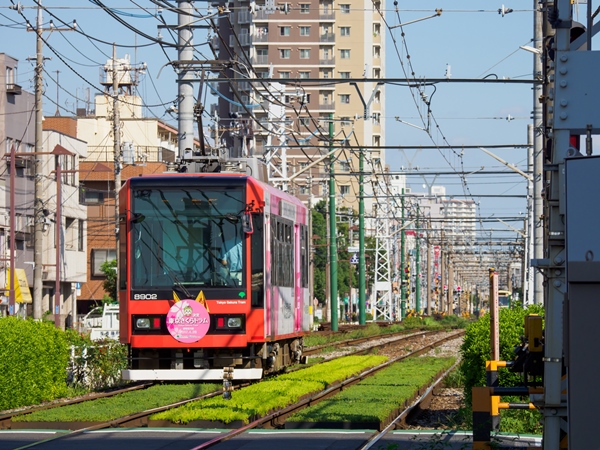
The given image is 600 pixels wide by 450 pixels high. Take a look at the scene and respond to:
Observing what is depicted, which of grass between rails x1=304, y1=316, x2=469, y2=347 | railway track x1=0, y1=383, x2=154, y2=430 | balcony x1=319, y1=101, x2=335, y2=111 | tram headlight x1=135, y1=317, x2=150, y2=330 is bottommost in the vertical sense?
grass between rails x1=304, y1=316, x2=469, y2=347

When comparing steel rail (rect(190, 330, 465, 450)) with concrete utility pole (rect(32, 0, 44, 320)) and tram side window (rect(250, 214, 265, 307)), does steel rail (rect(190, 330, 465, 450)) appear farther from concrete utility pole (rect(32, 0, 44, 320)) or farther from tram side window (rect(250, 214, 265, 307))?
concrete utility pole (rect(32, 0, 44, 320))

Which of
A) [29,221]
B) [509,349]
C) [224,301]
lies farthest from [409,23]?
[29,221]

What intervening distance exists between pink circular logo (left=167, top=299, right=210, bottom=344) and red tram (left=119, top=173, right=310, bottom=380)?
16mm

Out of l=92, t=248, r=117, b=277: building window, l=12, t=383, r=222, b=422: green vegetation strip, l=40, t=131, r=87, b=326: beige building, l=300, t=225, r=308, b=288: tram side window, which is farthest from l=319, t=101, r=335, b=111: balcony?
l=12, t=383, r=222, b=422: green vegetation strip

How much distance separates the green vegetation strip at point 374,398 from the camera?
14148 millimetres

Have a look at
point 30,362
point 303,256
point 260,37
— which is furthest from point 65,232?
point 260,37

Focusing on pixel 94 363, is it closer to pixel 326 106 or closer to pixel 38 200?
pixel 38 200

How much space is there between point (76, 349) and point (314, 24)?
304 feet

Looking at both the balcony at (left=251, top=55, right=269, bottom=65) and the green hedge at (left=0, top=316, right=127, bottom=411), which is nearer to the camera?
the green hedge at (left=0, top=316, right=127, bottom=411)

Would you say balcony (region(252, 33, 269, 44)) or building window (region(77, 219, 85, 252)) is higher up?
balcony (region(252, 33, 269, 44))

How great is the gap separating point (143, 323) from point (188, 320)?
2.50 ft

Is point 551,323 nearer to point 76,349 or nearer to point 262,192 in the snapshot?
point 262,192

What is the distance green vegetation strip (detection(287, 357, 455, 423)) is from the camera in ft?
46.4

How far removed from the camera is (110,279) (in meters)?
69.9
